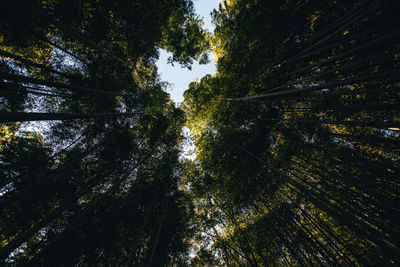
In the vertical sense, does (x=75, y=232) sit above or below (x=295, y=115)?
below

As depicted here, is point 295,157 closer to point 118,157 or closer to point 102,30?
point 118,157

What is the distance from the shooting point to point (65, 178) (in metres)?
5.88

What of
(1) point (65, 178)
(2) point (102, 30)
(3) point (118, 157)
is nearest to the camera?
(2) point (102, 30)

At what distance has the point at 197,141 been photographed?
908cm

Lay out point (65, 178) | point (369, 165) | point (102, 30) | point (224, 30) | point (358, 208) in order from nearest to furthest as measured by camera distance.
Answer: point (358, 208) → point (369, 165) → point (102, 30) → point (65, 178) → point (224, 30)

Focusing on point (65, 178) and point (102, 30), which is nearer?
point (102, 30)

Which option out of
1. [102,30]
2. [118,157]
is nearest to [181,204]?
[118,157]

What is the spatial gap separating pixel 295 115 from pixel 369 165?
310 centimetres

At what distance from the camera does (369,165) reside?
4.07 metres

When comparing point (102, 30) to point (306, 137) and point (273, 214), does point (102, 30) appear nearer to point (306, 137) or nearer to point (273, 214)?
point (306, 137)

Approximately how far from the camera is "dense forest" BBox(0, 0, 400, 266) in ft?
13.2

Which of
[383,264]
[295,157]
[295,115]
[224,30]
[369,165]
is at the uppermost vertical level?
[224,30]

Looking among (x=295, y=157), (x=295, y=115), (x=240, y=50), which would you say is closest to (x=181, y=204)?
(x=295, y=157)

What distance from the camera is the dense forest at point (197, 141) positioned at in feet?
13.2
